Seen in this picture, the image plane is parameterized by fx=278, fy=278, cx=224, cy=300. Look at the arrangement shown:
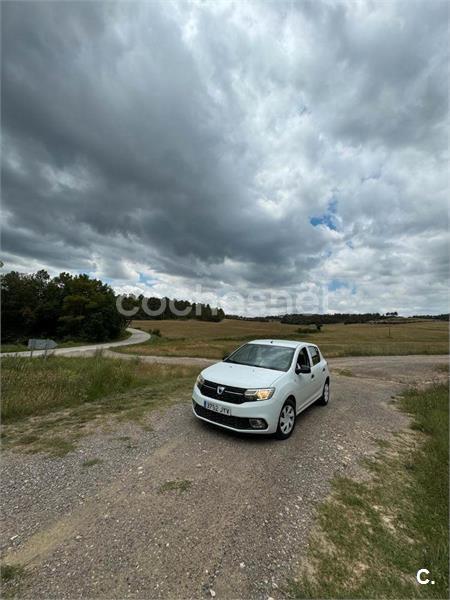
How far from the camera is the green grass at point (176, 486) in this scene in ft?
10.8

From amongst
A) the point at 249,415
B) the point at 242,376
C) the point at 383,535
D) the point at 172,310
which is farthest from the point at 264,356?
the point at 172,310

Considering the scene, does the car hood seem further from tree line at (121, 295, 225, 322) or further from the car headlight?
tree line at (121, 295, 225, 322)

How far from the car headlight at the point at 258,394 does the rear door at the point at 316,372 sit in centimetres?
210

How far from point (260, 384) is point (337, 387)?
22.1ft

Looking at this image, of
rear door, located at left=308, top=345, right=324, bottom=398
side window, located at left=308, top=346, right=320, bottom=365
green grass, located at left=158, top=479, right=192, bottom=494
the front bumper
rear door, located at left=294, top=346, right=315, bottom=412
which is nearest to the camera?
green grass, located at left=158, top=479, right=192, bottom=494

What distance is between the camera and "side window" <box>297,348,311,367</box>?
6100mm

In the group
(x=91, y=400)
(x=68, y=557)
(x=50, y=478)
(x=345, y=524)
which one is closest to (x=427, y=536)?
(x=345, y=524)

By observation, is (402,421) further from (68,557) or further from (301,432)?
(68,557)

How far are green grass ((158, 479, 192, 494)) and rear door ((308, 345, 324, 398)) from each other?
3862 millimetres

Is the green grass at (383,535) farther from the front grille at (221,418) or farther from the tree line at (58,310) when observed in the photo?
the tree line at (58,310)

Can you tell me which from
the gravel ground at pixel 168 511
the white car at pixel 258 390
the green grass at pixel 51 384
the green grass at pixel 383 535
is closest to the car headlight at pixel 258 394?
the white car at pixel 258 390

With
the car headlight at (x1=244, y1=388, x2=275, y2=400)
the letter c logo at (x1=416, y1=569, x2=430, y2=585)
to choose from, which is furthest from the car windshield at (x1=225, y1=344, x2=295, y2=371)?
the letter c logo at (x1=416, y1=569, x2=430, y2=585)

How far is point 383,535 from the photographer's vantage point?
2793 millimetres

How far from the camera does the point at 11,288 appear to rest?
155 ft
